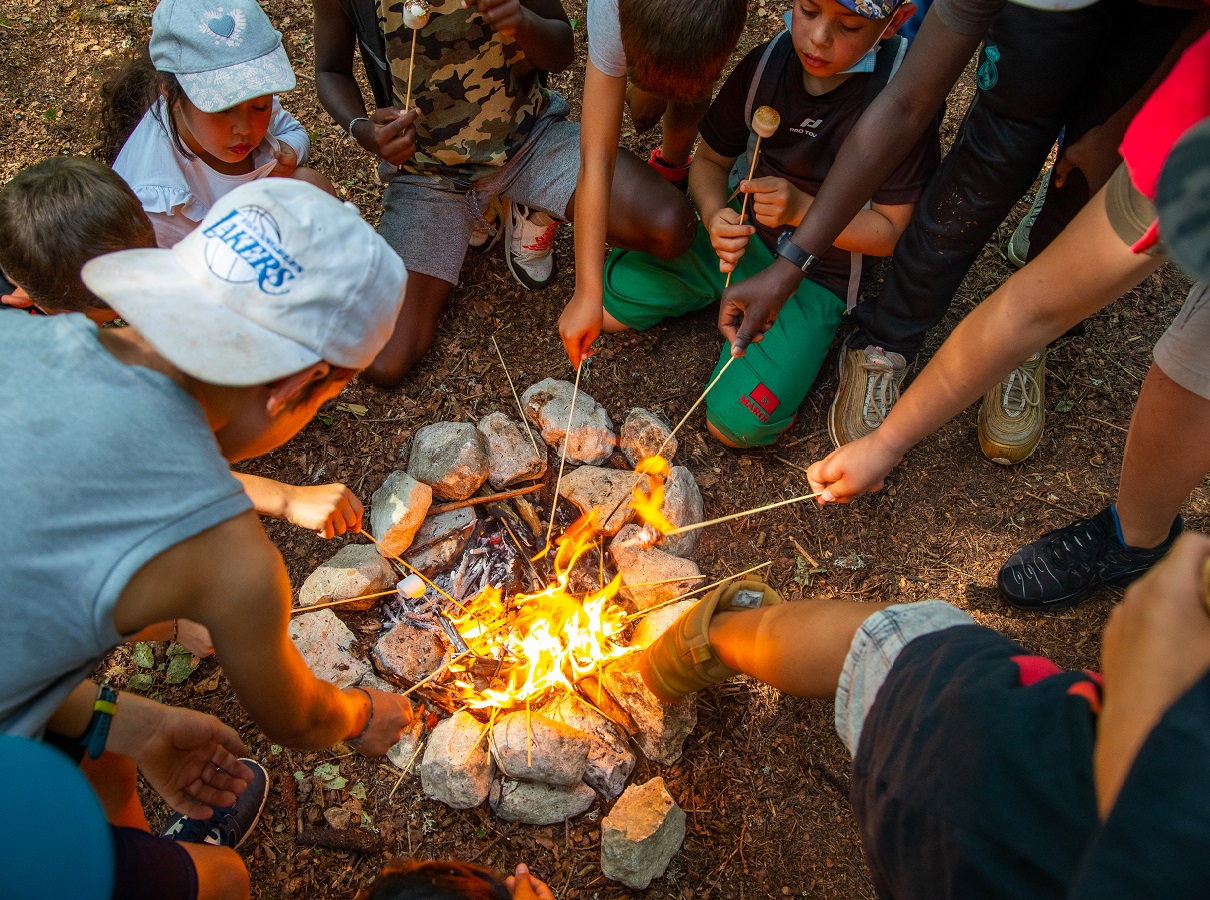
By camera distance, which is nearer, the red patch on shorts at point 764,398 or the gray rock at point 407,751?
the gray rock at point 407,751

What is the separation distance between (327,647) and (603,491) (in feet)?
3.45

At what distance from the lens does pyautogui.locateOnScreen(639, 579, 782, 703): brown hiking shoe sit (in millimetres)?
2148

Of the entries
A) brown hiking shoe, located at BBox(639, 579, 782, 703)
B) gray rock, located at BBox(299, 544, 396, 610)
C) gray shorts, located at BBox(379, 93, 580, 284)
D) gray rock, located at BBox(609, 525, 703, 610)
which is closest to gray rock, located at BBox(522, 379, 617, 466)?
gray rock, located at BBox(609, 525, 703, 610)

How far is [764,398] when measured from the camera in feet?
9.82

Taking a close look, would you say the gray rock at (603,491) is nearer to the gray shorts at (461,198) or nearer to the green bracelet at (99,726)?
the gray shorts at (461,198)

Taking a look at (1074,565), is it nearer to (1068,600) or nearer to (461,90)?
(1068,600)

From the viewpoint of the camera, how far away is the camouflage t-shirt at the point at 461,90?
2.96 meters

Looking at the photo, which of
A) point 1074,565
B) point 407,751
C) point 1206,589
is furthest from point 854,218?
point 407,751

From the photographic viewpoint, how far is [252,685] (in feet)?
5.37

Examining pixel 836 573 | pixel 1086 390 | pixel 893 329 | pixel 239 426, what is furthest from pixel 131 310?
pixel 1086 390

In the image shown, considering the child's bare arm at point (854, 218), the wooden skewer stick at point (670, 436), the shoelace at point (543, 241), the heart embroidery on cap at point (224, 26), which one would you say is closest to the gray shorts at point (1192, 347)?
the child's bare arm at point (854, 218)

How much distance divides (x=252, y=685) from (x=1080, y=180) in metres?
2.94

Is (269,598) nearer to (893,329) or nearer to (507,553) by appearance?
(507,553)

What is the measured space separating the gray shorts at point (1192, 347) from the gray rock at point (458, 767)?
228 centimetres
